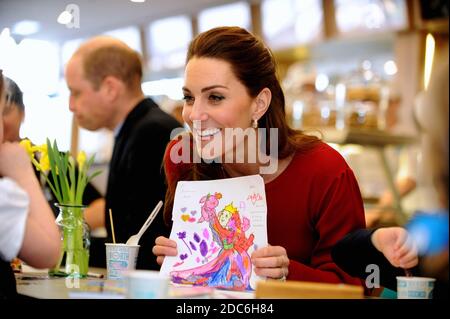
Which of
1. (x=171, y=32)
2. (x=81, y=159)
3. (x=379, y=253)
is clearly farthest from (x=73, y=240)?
(x=379, y=253)

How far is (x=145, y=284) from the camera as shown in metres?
1.25

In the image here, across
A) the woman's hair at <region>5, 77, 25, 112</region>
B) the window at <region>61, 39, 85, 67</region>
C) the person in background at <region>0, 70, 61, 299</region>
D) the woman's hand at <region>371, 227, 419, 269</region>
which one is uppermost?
the window at <region>61, 39, 85, 67</region>

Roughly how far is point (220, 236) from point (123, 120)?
1149 millimetres

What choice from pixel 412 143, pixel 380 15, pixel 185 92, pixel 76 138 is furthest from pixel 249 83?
pixel 380 15

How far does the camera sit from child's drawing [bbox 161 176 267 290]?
1620 mm

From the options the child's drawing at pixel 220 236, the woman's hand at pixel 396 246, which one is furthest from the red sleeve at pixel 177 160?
the woman's hand at pixel 396 246

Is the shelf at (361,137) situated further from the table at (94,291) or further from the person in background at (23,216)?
the person in background at (23,216)

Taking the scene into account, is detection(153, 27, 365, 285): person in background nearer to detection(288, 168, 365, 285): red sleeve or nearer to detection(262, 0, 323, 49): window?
detection(288, 168, 365, 285): red sleeve

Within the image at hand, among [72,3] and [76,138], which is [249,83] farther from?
[76,138]

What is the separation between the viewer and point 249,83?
192 centimetres

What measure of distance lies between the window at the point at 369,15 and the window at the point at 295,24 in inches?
6.7

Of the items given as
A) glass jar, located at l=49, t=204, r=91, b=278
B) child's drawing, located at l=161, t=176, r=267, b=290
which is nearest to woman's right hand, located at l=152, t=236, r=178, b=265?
child's drawing, located at l=161, t=176, r=267, b=290

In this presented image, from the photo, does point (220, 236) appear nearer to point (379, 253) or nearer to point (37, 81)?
point (379, 253)

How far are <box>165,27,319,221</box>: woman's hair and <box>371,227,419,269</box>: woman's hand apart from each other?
43 centimetres
